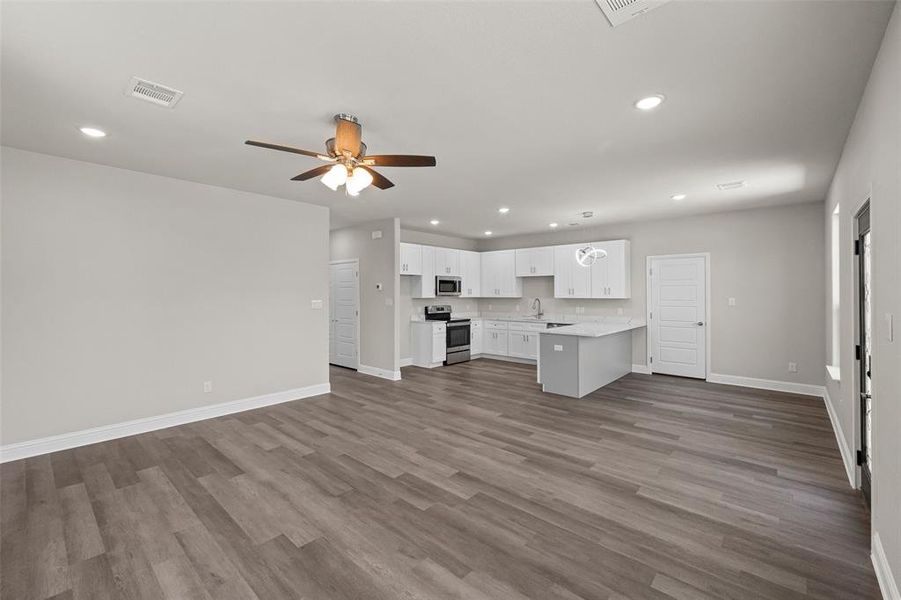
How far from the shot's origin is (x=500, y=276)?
8.61 meters

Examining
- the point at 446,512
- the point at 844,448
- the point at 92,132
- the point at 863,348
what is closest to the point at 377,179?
the point at 92,132

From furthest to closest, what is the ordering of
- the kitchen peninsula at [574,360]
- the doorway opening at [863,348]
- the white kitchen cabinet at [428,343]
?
the white kitchen cabinet at [428,343] → the kitchen peninsula at [574,360] → the doorway opening at [863,348]

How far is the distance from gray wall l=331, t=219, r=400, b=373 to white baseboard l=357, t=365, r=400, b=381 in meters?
0.06

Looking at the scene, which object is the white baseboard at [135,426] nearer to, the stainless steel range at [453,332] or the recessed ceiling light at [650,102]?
the stainless steel range at [453,332]

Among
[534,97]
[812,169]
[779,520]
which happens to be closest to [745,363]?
[812,169]

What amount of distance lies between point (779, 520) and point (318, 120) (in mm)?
4073

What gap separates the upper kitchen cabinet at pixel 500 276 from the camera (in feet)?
27.6

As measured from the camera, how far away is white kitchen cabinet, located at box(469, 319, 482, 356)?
829 cm

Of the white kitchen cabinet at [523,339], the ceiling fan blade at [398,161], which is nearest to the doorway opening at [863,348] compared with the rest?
the ceiling fan blade at [398,161]

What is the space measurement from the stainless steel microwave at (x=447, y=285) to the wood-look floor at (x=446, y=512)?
Answer: 380 cm

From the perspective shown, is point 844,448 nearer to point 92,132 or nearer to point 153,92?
point 153,92

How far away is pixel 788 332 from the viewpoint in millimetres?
5602

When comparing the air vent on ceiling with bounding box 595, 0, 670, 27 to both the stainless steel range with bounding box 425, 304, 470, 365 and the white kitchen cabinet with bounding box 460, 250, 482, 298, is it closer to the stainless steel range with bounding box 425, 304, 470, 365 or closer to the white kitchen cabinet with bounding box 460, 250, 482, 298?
the stainless steel range with bounding box 425, 304, 470, 365

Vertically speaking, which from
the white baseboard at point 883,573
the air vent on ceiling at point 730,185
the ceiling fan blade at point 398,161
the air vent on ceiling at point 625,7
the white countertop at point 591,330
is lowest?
the white baseboard at point 883,573
